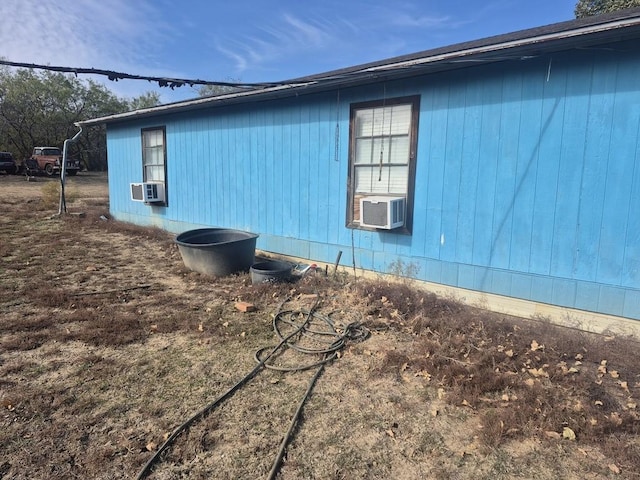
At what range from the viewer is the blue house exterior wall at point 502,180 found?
12.1 ft

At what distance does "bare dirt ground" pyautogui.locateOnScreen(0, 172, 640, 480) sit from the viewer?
223 cm

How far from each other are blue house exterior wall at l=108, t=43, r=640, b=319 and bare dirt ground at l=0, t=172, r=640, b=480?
504mm

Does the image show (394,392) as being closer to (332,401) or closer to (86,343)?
(332,401)

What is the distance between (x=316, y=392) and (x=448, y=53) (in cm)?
344

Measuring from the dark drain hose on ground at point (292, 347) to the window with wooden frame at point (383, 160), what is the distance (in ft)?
4.31

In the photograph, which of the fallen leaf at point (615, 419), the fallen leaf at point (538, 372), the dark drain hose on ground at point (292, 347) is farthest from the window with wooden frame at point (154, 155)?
the fallen leaf at point (615, 419)

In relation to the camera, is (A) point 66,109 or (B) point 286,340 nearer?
(B) point 286,340

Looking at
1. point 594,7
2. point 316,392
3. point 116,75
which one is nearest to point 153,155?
point 116,75

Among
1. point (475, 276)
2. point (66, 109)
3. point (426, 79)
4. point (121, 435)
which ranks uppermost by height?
point (66, 109)

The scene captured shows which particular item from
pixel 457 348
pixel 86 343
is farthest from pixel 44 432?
pixel 457 348

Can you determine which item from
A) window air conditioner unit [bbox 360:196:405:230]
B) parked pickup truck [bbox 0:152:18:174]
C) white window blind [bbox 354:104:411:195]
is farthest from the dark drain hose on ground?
parked pickup truck [bbox 0:152:18:174]

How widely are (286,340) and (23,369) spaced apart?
2007 millimetres

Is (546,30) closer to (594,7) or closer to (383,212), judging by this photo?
(383,212)

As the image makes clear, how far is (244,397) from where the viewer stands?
2.86 m
